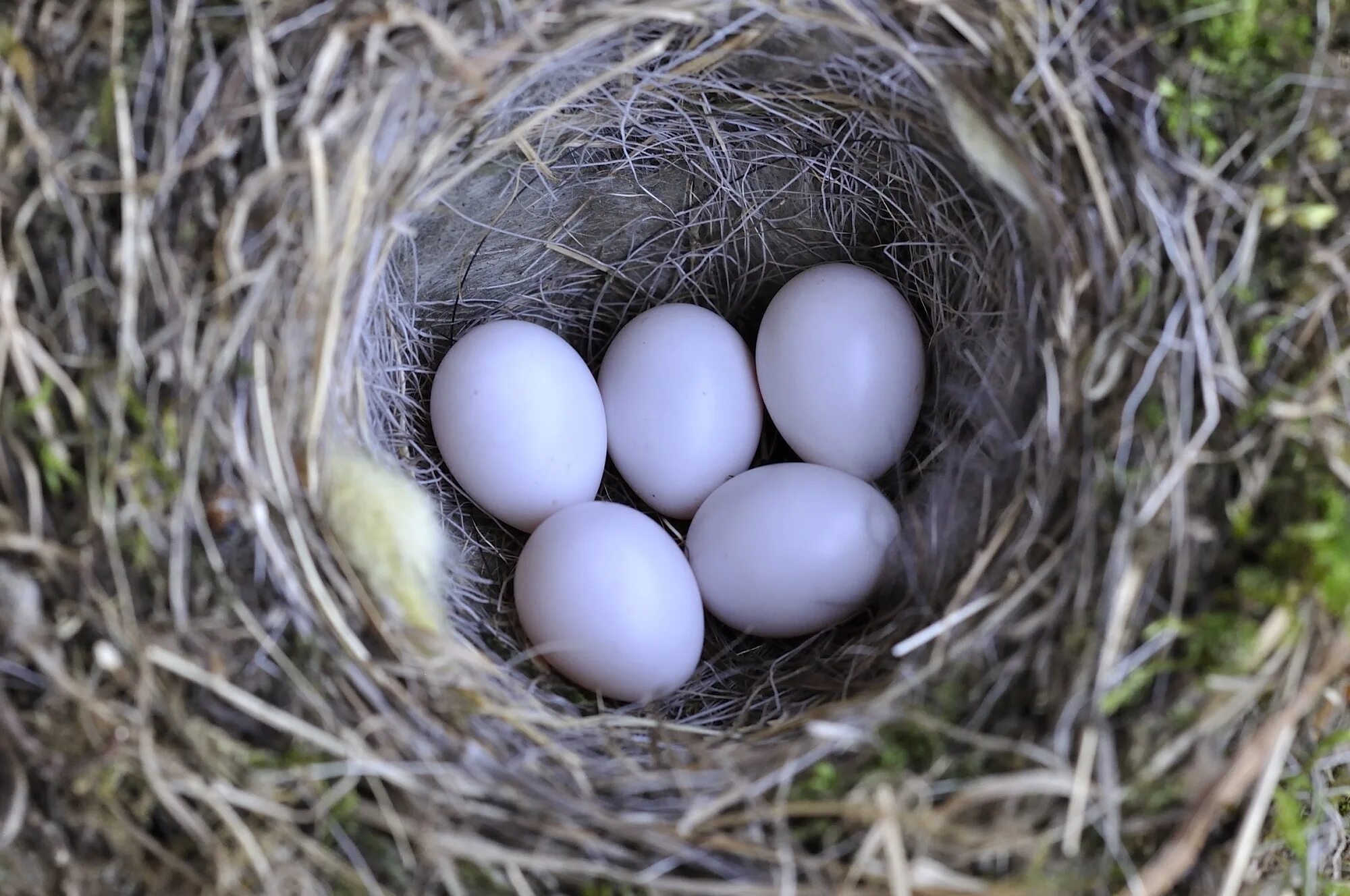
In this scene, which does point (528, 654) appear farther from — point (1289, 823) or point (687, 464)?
point (1289, 823)

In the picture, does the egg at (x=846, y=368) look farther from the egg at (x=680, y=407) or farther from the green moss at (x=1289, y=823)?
the green moss at (x=1289, y=823)

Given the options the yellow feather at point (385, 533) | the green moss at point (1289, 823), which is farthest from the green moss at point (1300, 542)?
the yellow feather at point (385, 533)

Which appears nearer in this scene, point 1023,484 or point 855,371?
point 1023,484

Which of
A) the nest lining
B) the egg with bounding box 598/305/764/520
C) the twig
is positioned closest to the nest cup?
the nest lining

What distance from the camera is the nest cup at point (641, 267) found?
89 centimetres

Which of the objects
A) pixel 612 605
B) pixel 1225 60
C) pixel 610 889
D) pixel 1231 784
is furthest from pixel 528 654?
pixel 1225 60

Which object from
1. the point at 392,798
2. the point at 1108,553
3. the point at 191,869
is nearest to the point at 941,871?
the point at 1108,553

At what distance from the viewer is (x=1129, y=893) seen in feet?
2.57

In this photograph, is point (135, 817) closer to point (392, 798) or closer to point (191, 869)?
point (191, 869)

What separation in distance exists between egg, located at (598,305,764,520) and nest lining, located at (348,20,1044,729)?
0.09 meters

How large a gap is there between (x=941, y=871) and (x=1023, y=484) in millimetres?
363

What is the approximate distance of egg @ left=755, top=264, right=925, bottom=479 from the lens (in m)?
1.21

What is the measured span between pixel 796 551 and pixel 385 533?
430 millimetres

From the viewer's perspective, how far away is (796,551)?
1143 mm
